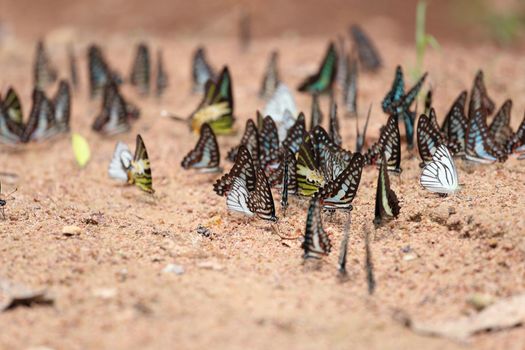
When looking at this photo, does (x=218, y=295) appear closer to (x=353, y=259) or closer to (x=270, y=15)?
(x=353, y=259)

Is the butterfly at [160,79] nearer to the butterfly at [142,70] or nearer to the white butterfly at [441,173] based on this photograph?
the butterfly at [142,70]

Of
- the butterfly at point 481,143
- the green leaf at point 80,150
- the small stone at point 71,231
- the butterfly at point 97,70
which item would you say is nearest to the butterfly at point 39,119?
the green leaf at point 80,150

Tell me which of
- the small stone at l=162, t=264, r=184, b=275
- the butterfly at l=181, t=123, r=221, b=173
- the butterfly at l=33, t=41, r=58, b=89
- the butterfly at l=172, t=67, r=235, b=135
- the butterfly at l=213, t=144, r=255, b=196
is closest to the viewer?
the small stone at l=162, t=264, r=184, b=275

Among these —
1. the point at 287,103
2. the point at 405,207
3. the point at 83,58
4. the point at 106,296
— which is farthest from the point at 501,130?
the point at 83,58

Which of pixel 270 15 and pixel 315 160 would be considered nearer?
pixel 315 160

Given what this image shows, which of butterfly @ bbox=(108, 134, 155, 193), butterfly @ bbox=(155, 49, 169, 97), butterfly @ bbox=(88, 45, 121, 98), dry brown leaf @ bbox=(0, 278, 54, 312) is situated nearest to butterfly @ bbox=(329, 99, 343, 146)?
butterfly @ bbox=(108, 134, 155, 193)

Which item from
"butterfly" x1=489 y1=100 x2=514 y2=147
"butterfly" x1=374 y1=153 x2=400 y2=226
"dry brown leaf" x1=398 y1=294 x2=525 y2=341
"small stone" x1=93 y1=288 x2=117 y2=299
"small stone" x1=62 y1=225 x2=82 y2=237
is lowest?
"dry brown leaf" x1=398 y1=294 x2=525 y2=341

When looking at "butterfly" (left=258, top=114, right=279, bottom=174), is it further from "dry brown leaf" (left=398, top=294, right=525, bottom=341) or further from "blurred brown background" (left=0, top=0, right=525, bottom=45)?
"blurred brown background" (left=0, top=0, right=525, bottom=45)
